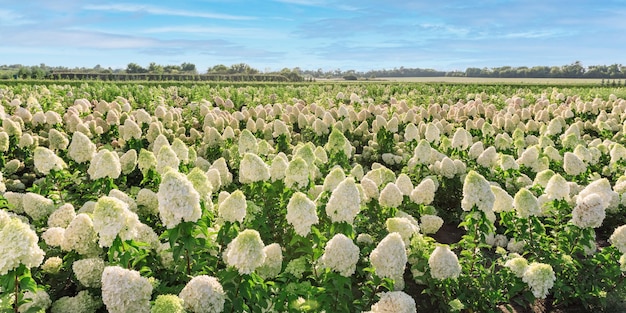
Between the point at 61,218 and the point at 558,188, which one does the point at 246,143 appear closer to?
the point at 61,218

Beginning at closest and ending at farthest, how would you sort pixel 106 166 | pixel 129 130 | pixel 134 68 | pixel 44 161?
1. pixel 106 166
2. pixel 44 161
3. pixel 129 130
4. pixel 134 68

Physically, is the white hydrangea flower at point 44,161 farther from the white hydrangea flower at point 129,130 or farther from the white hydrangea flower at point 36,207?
the white hydrangea flower at point 129,130

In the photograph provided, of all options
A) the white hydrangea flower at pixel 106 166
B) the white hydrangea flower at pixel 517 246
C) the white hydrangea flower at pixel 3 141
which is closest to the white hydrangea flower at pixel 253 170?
the white hydrangea flower at pixel 106 166

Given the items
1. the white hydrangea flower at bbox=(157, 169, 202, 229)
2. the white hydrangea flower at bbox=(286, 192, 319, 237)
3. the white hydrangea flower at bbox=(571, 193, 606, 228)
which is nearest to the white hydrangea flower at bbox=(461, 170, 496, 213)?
the white hydrangea flower at bbox=(571, 193, 606, 228)

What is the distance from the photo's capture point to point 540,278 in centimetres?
462

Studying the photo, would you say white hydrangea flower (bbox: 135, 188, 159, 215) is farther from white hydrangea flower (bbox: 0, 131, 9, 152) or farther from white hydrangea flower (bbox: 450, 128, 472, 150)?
white hydrangea flower (bbox: 450, 128, 472, 150)

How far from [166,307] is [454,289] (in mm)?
3248

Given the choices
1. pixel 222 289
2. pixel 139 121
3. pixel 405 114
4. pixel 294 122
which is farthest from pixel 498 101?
pixel 222 289

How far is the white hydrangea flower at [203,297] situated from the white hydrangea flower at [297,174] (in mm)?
2360

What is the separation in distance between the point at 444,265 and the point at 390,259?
2.75ft

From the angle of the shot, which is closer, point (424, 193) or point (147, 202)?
point (147, 202)

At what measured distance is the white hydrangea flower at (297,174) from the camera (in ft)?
18.6

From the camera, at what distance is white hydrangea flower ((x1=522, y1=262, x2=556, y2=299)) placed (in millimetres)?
4605

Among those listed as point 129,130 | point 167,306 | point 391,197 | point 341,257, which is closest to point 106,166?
point 167,306
